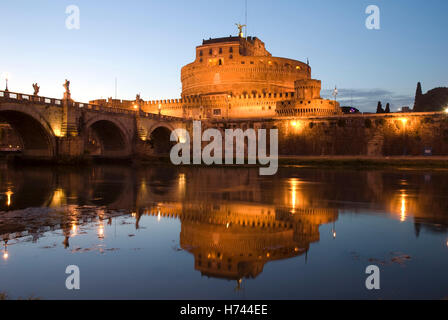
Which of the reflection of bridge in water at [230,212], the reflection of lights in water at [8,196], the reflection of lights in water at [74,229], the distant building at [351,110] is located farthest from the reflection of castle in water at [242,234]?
the distant building at [351,110]

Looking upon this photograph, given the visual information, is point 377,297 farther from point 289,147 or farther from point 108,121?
point 289,147

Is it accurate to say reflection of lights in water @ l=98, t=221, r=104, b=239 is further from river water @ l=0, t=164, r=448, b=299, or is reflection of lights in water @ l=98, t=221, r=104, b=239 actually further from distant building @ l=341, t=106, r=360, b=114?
distant building @ l=341, t=106, r=360, b=114

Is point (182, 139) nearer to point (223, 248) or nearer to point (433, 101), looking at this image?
point (223, 248)

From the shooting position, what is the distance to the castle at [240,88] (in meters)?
62.3

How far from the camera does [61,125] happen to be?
113 ft

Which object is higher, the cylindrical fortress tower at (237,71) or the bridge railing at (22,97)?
the cylindrical fortress tower at (237,71)

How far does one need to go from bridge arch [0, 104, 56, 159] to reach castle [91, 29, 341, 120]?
30.0m

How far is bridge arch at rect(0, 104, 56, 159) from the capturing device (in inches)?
1219

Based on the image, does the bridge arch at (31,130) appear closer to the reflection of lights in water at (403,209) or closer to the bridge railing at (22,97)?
the bridge railing at (22,97)

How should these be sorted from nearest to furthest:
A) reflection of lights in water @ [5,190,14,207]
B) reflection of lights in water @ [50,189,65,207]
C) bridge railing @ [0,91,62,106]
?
reflection of lights in water @ [50,189,65,207], reflection of lights in water @ [5,190,14,207], bridge railing @ [0,91,62,106]

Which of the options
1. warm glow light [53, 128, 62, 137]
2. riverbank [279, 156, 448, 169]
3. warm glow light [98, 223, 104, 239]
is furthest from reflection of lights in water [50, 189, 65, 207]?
riverbank [279, 156, 448, 169]

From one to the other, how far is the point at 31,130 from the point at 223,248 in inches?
1275
